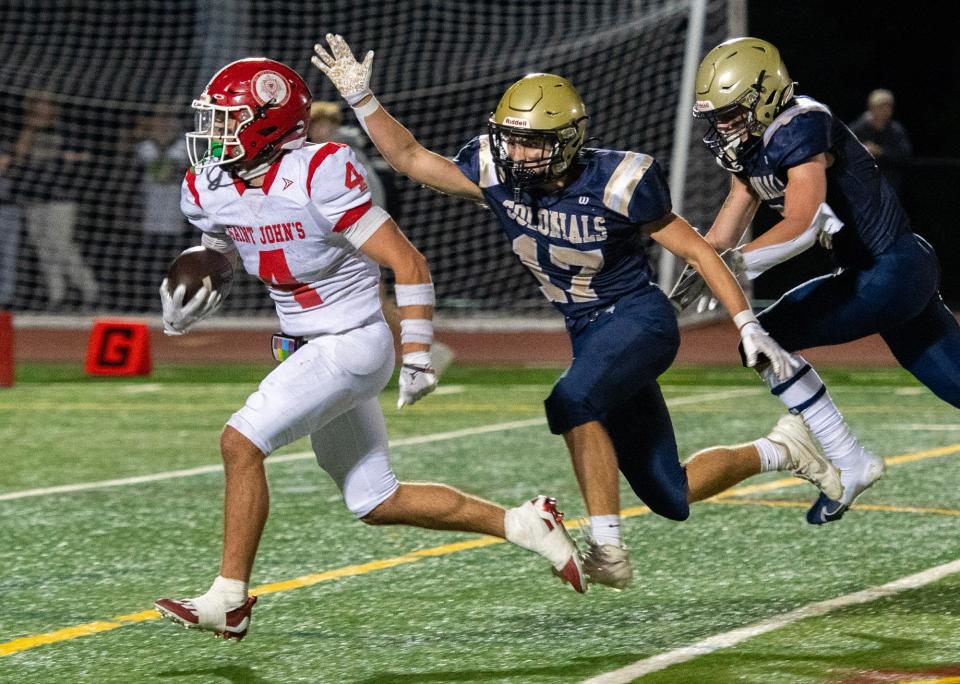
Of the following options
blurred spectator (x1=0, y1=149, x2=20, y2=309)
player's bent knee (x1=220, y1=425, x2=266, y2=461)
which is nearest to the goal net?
blurred spectator (x1=0, y1=149, x2=20, y2=309)

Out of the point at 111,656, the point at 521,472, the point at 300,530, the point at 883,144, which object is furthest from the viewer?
the point at 883,144

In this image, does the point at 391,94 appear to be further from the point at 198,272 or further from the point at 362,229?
the point at 362,229

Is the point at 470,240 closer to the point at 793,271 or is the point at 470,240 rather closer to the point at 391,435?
the point at 793,271

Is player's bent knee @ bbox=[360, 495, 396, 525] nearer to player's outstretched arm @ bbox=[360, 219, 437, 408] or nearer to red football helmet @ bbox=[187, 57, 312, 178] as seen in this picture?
player's outstretched arm @ bbox=[360, 219, 437, 408]

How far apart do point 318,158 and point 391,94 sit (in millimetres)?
9791

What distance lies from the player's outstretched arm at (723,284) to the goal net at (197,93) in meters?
8.97

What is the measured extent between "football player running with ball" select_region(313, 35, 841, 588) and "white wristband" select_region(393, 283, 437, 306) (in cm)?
49

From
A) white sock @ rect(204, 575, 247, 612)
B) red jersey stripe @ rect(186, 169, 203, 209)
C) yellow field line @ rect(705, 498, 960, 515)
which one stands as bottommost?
yellow field line @ rect(705, 498, 960, 515)

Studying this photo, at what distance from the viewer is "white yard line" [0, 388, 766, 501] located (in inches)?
284

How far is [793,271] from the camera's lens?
1523 cm

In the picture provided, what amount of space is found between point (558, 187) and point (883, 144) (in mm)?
9485

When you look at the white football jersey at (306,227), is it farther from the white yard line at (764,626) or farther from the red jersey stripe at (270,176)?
the white yard line at (764,626)

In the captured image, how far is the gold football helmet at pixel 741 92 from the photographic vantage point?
503 centimetres

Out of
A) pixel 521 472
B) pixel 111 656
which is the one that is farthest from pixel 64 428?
pixel 111 656
